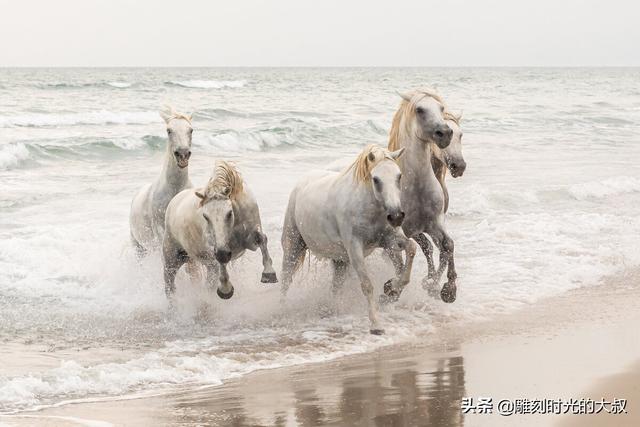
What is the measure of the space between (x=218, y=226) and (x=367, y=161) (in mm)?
1244

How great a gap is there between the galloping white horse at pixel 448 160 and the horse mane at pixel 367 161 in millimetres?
706

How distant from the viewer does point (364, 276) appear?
685 centimetres

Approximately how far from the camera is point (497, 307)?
7648mm

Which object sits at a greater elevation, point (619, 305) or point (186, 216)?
point (186, 216)

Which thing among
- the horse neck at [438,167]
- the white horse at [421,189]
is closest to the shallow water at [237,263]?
the white horse at [421,189]

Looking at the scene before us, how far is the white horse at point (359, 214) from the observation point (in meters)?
6.45

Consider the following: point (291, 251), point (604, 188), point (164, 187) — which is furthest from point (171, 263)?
point (604, 188)

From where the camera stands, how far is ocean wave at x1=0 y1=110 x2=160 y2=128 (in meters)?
27.8

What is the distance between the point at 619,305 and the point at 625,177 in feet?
28.9

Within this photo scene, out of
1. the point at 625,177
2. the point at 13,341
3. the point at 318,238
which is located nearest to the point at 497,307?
the point at 318,238

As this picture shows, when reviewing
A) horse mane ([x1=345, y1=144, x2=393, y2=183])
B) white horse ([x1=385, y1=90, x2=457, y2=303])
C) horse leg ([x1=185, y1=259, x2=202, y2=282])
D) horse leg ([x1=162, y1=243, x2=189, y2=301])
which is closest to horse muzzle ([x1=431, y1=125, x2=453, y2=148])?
white horse ([x1=385, y1=90, x2=457, y2=303])

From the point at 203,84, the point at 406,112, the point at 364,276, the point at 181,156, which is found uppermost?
the point at 406,112

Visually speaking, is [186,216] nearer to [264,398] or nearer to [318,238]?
[318,238]

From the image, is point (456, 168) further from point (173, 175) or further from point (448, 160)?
point (173, 175)
